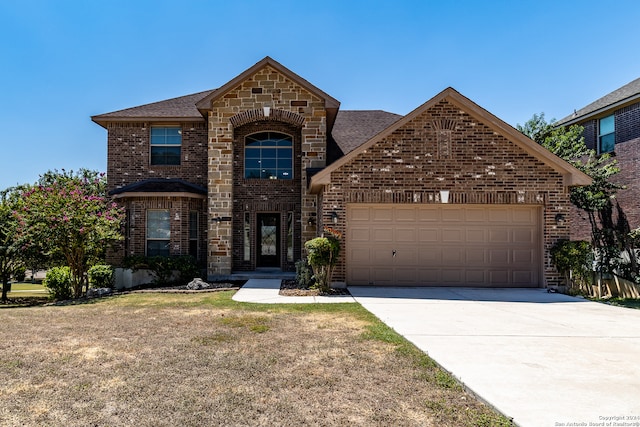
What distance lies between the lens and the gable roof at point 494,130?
11125 millimetres

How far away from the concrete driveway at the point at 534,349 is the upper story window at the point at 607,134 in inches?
378

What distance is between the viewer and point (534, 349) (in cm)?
538

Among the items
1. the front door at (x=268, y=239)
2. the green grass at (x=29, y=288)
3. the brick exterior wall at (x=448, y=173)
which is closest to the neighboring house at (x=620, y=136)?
the brick exterior wall at (x=448, y=173)

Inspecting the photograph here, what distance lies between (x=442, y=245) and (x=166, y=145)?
11.3 m

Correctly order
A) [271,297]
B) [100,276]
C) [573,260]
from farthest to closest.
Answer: [100,276] → [573,260] → [271,297]

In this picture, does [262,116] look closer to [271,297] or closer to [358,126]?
[358,126]

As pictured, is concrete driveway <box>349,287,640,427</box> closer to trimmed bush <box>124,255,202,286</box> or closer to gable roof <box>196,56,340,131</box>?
trimmed bush <box>124,255,202,286</box>

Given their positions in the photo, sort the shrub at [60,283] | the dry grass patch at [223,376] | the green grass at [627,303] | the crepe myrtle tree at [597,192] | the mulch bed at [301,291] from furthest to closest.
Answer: the crepe myrtle tree at [597,192]
the shrub at [60,283]
the mulch bed at [301,291]
the green grass at [627,303]
the dry grass patch at [223,376]

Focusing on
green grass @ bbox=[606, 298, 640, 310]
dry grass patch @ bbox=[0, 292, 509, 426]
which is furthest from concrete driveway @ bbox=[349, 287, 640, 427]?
green grass @ bbox=[606, 298, 640, 310]

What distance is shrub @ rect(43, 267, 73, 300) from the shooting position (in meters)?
12.3

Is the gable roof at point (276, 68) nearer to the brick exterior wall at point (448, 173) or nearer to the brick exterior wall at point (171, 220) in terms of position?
the brick exterior wall at point (448, 173)

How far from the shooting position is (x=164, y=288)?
12.4 m

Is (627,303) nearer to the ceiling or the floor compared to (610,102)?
nearer to the floor

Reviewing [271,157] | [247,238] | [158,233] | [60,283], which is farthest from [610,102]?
[60,283]
